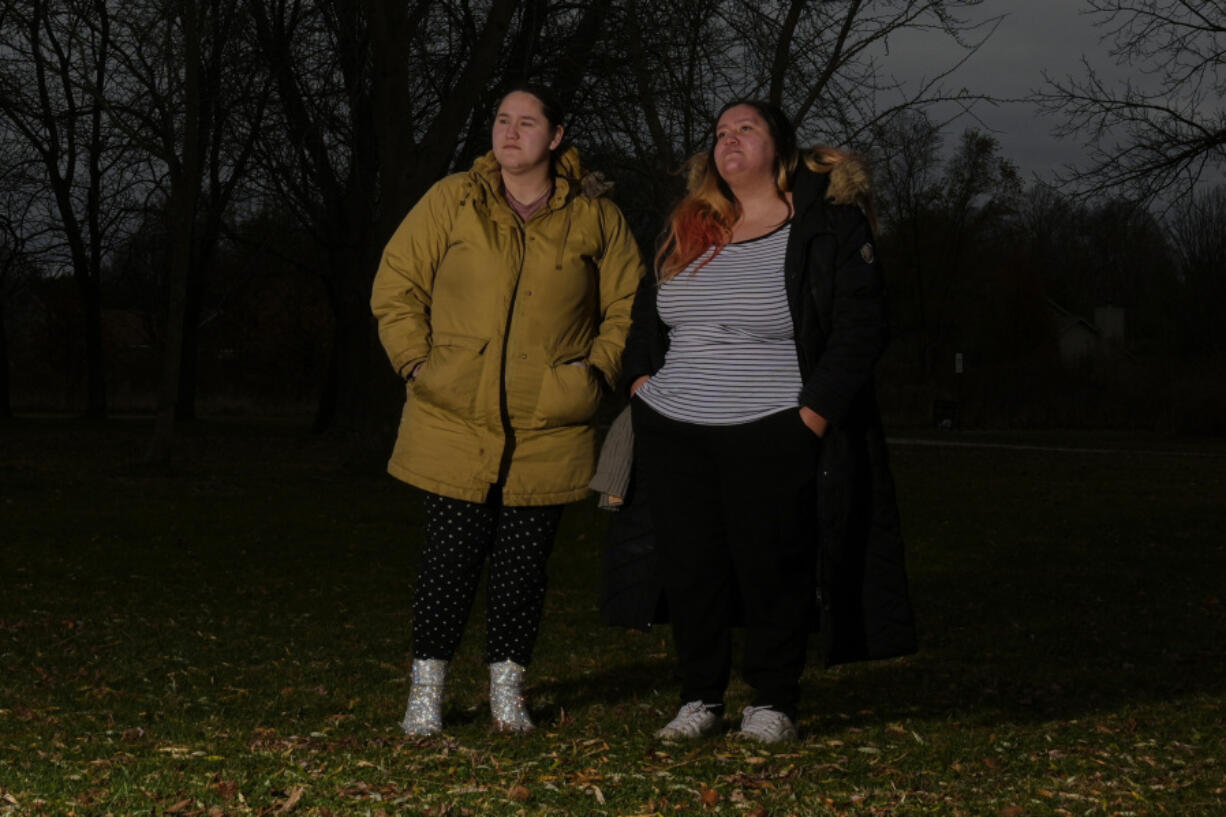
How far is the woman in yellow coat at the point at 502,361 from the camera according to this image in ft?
17.3

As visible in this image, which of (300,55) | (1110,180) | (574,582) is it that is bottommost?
(574,582)

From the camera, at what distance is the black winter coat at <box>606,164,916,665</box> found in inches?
196

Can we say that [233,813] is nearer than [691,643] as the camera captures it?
Yes

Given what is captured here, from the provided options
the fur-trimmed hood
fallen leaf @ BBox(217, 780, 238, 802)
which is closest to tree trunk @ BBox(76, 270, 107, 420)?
the fur-trimmed hood

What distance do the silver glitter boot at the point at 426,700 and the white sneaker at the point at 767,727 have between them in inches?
40.2

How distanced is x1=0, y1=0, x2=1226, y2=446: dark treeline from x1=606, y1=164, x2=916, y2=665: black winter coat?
36.4 inches

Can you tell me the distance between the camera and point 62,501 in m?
16.5

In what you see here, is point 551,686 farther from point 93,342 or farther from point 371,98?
point 93,342

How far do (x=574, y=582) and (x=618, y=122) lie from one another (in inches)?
312

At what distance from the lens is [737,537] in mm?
5227

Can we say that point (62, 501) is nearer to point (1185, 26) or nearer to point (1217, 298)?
point (1185, 26)

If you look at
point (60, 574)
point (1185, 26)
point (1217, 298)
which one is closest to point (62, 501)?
point (60, 574)

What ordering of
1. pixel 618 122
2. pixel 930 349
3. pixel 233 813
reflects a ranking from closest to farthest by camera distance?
1. pixel 233 813
2. pixel 618 122
3. pixel 930 349

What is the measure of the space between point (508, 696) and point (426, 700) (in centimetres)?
28
